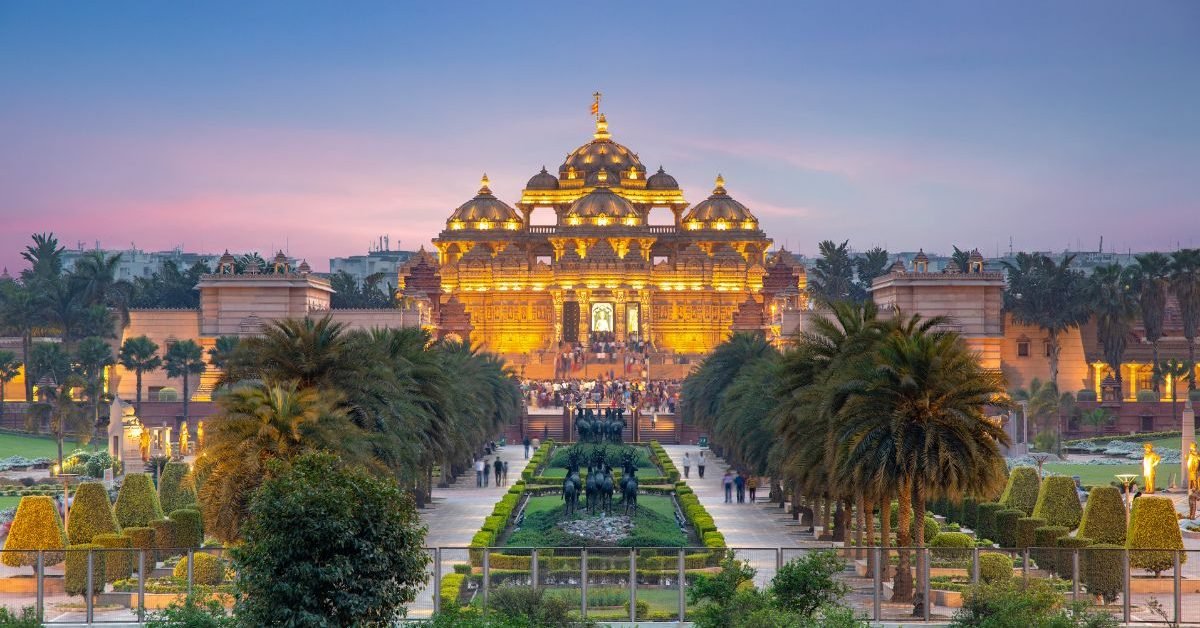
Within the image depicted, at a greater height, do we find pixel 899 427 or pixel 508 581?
pixel 899 427

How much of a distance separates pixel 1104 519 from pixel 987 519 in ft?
24.8

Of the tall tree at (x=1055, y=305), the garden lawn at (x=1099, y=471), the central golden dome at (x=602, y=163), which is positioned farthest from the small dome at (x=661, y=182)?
the garden lawn at (x=1099, y=471)

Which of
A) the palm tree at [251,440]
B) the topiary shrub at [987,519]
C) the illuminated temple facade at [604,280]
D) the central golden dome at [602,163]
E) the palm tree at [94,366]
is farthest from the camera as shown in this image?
the central golden dome at [602,163]

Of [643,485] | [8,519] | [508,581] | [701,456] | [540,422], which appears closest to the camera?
[508,581]

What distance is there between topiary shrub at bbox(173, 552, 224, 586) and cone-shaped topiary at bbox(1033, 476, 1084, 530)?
781 inches

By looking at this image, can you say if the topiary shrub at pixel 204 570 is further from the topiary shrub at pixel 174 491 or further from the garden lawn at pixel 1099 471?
the garden lawn at pixel 1099 471

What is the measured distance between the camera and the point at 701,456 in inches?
3019

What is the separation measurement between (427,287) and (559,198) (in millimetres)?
22151

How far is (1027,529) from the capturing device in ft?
140

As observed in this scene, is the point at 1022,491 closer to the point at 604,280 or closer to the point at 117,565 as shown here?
the point at 117,565

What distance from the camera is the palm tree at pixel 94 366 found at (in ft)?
305

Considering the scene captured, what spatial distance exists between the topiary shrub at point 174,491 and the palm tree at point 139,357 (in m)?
51.8

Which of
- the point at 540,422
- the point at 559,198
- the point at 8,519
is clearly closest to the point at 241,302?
the point at 540,422

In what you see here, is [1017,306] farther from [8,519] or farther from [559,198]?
[8,519]
